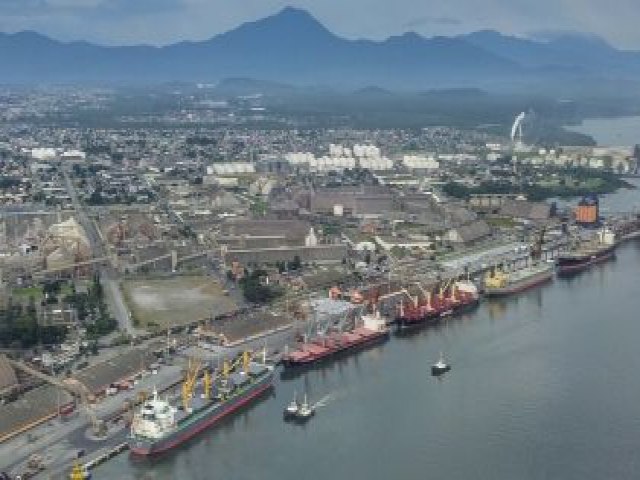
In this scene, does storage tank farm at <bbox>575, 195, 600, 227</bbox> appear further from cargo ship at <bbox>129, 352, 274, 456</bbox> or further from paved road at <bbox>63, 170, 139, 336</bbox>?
cargo ship at <bbox>129, 352, 274, 456</bbox>

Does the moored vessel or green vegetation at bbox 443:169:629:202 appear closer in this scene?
the moored vessel

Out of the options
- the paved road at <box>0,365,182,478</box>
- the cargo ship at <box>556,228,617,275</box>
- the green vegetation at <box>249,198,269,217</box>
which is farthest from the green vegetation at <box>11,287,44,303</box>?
the cargo ship at <box>556,228,617,275</box>

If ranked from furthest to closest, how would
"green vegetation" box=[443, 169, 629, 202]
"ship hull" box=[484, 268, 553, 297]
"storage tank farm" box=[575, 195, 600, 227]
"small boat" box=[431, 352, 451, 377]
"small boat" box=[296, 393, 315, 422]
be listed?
"green vegetation" box=[443, 169, 629, 202] < "storage tank farm" box=[575, 195, 600, 227] < "ship hull" box=[484, 268, 553, 297] < "small boat" box=[431, 352, 451, 377] < "small boat" box=[296, 393, 315, 422]

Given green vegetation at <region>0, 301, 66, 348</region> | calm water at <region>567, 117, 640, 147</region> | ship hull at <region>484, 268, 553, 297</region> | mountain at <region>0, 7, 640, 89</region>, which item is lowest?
ship hull at <region>484, 268, 553, 297</region>

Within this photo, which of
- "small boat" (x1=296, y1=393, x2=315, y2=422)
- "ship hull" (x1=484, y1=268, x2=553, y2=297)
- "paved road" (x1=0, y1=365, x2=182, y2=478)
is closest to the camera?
"paved road" (x1=0, y1=365, x2=182, y2=478)

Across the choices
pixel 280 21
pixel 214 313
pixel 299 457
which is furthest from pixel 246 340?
pixel 280 21

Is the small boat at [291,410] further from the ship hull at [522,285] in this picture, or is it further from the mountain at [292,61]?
the mountain at [292,61]

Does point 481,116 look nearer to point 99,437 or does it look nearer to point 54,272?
point 54,272
